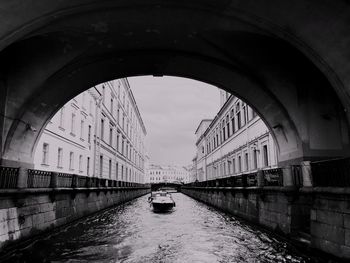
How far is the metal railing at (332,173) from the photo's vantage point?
7926 millimetres

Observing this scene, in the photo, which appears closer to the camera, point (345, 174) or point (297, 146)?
point (345, 174)

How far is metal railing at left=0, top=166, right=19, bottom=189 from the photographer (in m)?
9.70

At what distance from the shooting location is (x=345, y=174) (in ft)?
26.0

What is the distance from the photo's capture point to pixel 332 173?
8586mm

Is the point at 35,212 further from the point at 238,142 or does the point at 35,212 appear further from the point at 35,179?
the point at 238,142

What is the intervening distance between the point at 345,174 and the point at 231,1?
17.5ft

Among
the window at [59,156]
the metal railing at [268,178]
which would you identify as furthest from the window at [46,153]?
the metal railing at [268,178]

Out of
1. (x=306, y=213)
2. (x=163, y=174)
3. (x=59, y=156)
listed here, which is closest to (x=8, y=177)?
(x=306, y=213)

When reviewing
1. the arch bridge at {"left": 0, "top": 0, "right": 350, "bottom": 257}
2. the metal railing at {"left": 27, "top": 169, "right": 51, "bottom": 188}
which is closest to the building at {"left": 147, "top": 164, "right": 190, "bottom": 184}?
the metal railing at {"left": 27, "top": 169, "right": 51, "bottom": 188}

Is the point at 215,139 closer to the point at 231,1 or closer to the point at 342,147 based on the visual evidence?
the point at 342,147

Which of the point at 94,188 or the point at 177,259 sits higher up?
the point at 94,188

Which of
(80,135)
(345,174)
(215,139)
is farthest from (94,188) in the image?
(215,139)

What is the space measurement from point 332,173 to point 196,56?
6625 millimetres

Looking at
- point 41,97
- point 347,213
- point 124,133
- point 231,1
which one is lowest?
point 347,213
